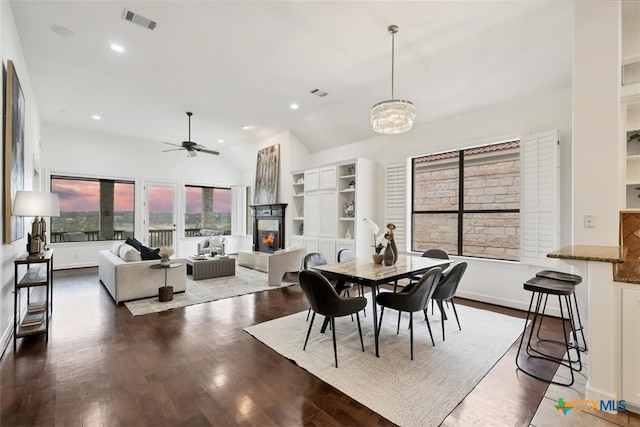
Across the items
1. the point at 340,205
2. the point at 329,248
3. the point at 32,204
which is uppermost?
the point at 340,205

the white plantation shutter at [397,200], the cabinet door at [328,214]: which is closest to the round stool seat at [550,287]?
the white plantation shutter at [397,200]

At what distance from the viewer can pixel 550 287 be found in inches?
98.4

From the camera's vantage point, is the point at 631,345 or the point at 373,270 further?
the point at 373,270

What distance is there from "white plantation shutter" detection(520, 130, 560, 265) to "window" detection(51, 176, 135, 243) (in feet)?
29.4

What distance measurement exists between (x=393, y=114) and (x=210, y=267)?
4.60 metres

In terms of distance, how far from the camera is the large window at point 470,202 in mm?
4551

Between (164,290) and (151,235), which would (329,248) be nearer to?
(164,290)

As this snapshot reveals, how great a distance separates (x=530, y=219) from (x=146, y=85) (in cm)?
622

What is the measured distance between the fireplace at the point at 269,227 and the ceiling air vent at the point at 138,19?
460 cm

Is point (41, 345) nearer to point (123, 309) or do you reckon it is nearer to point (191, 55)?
point (123, 309)

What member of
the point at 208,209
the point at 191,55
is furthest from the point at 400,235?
the point at 208,209

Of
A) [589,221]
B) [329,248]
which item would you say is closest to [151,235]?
[329,248]

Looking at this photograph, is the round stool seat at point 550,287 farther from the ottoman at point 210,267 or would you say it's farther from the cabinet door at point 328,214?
the ottoman at point 210,267

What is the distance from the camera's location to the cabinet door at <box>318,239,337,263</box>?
6172 mm
